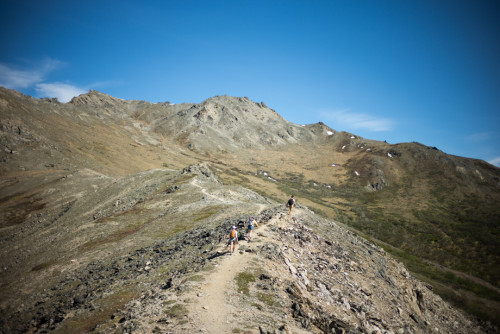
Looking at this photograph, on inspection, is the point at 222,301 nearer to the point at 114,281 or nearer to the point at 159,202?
the point at 114,281

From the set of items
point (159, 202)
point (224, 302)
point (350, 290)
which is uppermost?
point (224, 302)

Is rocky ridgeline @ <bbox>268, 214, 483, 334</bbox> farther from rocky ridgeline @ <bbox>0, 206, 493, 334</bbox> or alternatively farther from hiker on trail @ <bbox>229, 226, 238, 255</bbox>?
hiker on trail @ <bbox>229, 226, 238, 255</bbox>

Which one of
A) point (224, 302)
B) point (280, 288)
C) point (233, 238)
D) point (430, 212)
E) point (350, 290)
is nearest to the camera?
point (224, 302)

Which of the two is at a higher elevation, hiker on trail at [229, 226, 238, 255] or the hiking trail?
hiker on trail at [229, 226, 238, 255]

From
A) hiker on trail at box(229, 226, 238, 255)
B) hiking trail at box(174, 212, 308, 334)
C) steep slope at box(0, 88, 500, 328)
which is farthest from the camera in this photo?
steep slope at box(0, 88, 500, 328)

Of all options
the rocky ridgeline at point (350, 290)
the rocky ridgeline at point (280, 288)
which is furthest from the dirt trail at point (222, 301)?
the rocky ridgeline at point (350, 290)

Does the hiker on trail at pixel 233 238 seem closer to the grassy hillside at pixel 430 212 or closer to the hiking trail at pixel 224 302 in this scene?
the hiking trail at pixel 224 302

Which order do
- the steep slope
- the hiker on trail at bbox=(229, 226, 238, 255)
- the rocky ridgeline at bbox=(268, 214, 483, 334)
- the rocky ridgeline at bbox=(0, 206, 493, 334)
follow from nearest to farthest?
1. the rocky ridgeline at bbox=(0, 206, 493, 334)
2. the rocky ridgeline at bbox=(268, 214, 483, 334)
3. the hiker on trail at bbox=(229, 226, 238, 255)
4. the steep slope

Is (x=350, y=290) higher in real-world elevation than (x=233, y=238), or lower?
lower

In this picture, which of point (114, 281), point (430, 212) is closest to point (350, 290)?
point (114, 281)

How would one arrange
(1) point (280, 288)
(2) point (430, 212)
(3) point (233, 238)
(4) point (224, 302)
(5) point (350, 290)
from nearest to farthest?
(4) point (224, 302), (1) point (280, 288), (3) point (233, 238), (5) point (350, 290), (2) point (430, 212)

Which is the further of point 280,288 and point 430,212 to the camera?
point 430,212

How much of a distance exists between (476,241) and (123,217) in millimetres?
127392

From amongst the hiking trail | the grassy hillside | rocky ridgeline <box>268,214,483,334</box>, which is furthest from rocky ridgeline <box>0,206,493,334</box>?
the grassy hillside
